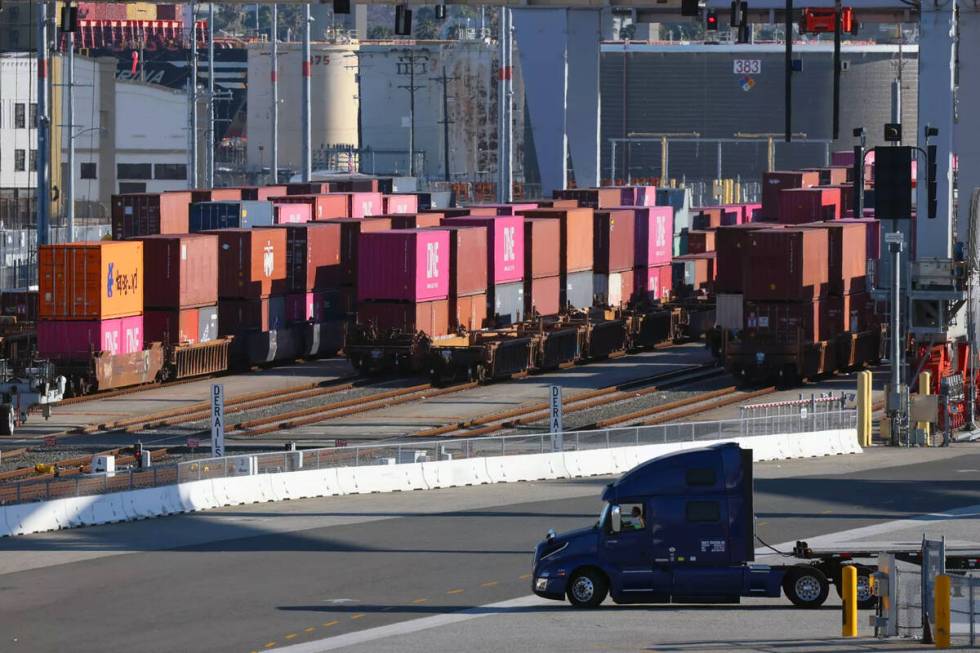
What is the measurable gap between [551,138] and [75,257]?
3653cm

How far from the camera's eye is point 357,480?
36406mm

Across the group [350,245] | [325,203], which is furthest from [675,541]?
[325,203]

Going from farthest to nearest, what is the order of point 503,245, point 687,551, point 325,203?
point 325,203 < point 503,245 < point 687,551

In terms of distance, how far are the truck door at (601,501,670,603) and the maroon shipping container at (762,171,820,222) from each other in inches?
2227

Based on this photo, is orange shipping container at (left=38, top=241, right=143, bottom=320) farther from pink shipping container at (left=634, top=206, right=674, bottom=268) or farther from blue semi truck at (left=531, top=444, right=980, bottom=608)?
blue semi truck at (left=531, top=444, right=980, bottom=608)

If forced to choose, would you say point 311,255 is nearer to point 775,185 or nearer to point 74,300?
point 74,300

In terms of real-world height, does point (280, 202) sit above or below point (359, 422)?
above

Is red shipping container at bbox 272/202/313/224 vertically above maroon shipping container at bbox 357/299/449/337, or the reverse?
red shipping container at bbox 272/202/313/224

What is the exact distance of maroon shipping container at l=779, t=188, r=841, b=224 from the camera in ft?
231

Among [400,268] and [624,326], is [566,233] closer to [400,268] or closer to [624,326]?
[624,326]

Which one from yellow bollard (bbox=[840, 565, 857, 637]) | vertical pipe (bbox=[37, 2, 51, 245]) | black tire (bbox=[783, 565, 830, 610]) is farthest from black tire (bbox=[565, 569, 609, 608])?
vertical pipe (bbox=[37, 2, 51, 245])

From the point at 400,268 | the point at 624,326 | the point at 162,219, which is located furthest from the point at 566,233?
the point at 162,219

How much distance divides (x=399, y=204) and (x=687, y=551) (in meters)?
57.5

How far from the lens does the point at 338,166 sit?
165m
